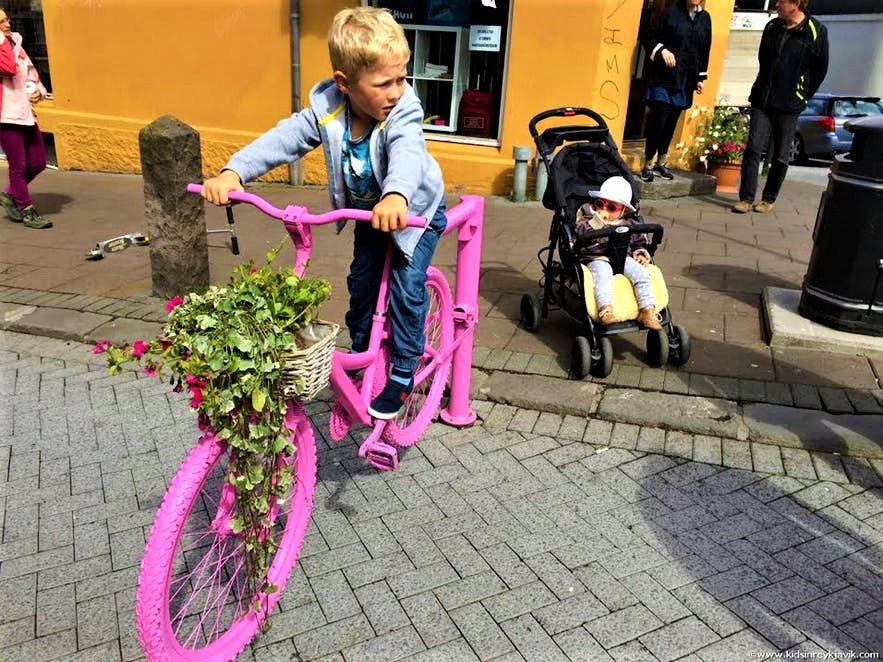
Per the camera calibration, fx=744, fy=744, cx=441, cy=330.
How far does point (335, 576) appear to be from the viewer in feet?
9.24

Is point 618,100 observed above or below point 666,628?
above

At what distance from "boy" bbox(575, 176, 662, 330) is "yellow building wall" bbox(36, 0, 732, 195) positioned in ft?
13.7

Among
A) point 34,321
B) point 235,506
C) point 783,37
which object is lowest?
point 34,321

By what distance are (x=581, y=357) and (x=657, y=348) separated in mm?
503

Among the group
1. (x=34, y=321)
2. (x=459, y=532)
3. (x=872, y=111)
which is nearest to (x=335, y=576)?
(x=459, y=532)

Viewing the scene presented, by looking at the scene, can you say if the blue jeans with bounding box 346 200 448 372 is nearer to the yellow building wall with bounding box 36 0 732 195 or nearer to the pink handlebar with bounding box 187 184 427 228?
the pink handlebar with bounding box 187 184 427 228

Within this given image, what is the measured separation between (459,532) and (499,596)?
1.35 ft

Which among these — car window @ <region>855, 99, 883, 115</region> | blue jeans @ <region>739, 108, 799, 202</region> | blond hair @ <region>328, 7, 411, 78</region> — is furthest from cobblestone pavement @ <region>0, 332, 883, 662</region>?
car window @ <region>855, 99, 883, 115</region>

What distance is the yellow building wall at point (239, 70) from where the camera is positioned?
328 inches

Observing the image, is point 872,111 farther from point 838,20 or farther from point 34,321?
point 34,321

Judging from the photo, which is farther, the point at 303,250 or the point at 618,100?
the point at 618,100

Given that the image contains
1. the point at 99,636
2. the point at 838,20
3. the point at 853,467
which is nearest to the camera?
the point at 99,636

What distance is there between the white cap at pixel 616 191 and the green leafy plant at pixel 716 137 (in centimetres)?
583

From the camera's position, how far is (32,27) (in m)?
11.4
